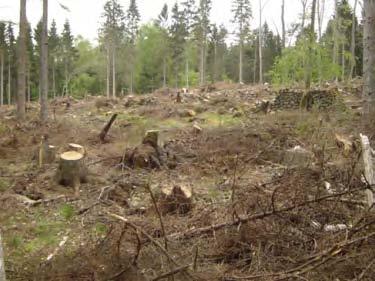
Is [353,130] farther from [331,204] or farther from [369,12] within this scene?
[331,204]

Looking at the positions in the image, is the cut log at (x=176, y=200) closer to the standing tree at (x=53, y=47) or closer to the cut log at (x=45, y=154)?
the cut log at (x=45, y=154)

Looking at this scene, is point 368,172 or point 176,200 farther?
point 176,200

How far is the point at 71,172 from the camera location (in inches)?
314

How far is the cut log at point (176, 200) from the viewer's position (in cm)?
614

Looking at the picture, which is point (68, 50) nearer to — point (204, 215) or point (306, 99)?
point (306, 99)

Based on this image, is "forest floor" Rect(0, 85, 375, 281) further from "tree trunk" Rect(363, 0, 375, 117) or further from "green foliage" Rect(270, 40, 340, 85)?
"green foliage" Rect(270, 40, 340, 85)

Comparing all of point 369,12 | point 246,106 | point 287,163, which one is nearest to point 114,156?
point 287,163

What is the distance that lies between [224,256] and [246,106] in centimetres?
1364

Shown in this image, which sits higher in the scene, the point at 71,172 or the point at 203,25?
the point at 203,25

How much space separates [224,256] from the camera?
4.58m

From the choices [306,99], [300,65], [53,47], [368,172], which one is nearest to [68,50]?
[53,47]

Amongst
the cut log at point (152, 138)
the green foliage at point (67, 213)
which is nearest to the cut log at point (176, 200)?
the green foliage at point (67, 213)

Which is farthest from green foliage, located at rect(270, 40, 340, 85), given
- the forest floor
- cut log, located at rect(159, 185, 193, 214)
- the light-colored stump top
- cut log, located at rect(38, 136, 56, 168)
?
cut log, located at rect(159, 185, 193, 214)

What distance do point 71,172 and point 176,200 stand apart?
257cm
